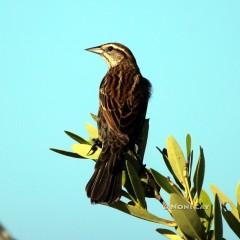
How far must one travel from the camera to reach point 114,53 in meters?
9.22

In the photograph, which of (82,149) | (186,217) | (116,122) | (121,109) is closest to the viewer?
(186,217)

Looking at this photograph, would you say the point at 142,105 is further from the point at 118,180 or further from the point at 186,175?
the point at 186,175

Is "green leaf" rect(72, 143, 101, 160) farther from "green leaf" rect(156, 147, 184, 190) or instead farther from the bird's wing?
the bird's wing

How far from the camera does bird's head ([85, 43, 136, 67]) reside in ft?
29.9

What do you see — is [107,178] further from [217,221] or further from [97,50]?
[97,50]

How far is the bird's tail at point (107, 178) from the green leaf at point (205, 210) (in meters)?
0.77

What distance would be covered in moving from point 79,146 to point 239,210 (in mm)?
1555

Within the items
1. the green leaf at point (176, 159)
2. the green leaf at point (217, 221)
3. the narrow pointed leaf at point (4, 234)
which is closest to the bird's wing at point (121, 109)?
the green leaf at point (176, 159)

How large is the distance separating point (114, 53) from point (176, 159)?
6.11 meters

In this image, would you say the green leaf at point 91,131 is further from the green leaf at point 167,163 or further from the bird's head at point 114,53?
the bird's head at point 114,53

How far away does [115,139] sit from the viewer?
5.74 m

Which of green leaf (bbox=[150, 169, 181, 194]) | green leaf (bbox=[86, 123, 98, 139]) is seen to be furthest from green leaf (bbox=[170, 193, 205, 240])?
green leaf (bbox=[86, 123, 98, 139])

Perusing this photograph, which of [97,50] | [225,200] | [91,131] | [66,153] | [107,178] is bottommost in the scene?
[225,200]

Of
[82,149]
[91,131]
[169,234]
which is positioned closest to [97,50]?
[91,131]
